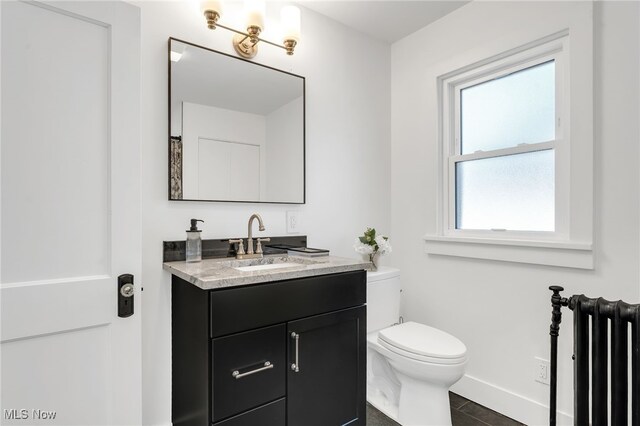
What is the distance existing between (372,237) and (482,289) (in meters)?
0.74

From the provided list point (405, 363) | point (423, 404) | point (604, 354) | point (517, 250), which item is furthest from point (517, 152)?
point (423, 404)

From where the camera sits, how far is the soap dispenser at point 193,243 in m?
1.56

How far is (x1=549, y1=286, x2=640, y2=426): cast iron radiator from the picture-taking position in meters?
1.20

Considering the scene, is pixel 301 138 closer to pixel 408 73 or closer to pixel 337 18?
pixel 337 18

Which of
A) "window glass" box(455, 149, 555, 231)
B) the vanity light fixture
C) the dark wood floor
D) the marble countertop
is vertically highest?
the vanity light fixture

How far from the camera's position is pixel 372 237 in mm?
2133

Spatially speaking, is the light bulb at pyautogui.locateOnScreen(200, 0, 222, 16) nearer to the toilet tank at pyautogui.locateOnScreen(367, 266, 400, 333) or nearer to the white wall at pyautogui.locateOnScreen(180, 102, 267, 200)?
the white wall at pyautogui.locateOnScreen(180, 102, 267, 200)

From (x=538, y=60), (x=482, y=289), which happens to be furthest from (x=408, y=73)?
(x=482, y=289)

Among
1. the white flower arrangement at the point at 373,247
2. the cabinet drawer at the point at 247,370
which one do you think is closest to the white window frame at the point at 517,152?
the white flower arrangement at the point at 373,247

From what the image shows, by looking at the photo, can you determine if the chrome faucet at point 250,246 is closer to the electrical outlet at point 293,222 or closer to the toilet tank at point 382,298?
the electrical outlet at point 293,222

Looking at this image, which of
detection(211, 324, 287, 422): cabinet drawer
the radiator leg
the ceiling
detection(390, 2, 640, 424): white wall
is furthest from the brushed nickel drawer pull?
the ceiling

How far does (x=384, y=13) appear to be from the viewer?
2203 mm

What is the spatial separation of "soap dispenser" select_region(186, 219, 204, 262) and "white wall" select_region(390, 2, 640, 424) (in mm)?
1545

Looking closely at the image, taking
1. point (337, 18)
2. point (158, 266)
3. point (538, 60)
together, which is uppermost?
point (337, 18)
